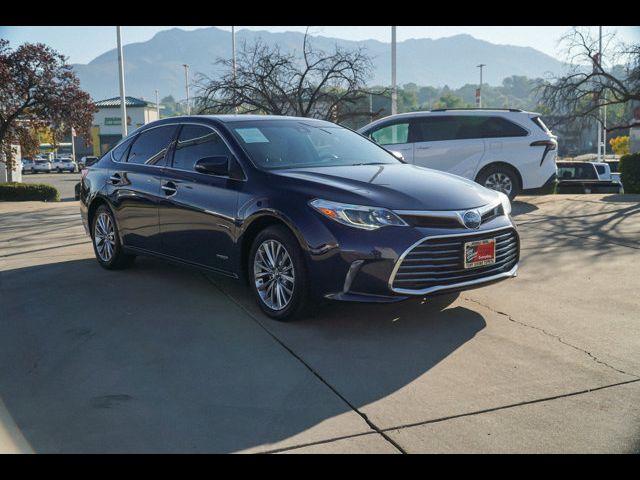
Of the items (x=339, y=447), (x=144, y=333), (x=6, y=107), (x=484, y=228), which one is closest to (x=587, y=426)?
(x=339, y=447)

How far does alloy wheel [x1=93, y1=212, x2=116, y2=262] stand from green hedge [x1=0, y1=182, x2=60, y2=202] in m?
13.9

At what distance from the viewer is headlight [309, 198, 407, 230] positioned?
15.2 feet

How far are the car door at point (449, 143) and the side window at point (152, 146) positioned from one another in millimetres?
6214

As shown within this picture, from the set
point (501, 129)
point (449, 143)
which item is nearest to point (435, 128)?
point (449, 143)

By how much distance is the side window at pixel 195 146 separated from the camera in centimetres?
583

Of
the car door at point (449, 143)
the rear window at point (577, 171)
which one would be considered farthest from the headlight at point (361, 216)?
the rear window at point (577, 171)

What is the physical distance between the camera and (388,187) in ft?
16.3

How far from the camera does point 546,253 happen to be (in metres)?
7.51

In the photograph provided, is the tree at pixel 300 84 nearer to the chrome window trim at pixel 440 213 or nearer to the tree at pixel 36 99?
the tree at pixel 36 99

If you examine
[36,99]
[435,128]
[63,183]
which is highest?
[36,99]

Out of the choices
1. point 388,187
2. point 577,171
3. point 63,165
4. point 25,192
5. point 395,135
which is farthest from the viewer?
point 63,165

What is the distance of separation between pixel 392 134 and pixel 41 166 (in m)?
56.9

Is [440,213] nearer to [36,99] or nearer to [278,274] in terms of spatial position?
[278,274]
